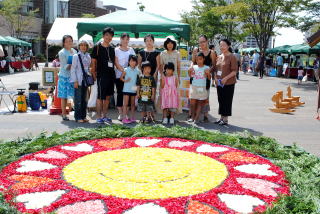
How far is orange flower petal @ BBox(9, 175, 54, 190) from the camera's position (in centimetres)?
415

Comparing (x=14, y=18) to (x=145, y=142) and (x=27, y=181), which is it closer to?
(x=145, y=142)

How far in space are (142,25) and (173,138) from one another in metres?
4.66

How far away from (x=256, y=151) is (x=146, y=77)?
3.06 metres

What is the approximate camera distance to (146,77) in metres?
7.98

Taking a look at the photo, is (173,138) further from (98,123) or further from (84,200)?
(84,200)

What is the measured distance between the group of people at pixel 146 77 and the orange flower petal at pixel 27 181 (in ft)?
12.0

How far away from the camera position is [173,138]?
21.7 feet

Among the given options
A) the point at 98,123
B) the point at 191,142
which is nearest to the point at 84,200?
the point at 191,142

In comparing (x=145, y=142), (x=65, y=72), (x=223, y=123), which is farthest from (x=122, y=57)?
(x=145, y=142)

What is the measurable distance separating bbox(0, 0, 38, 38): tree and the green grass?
4094cm

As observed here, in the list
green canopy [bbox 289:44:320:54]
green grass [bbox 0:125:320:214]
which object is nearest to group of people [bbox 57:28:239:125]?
green grass [bbox 0:125:320:214]

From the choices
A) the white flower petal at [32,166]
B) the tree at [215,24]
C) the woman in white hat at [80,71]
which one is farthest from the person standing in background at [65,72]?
the tree at [215,24]

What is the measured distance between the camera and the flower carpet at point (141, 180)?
3664 mm

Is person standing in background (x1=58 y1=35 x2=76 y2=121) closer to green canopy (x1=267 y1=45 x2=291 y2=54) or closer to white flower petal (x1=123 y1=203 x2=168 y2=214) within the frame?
white flower petal (x1=123 y1=203 x2=168 y2=214)
